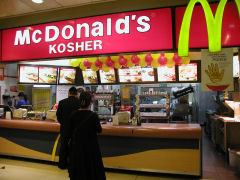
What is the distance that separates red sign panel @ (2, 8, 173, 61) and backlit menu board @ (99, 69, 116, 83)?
94.3 inches

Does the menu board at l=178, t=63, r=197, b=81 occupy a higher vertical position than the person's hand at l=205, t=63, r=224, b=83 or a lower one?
higher

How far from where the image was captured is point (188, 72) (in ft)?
19.8

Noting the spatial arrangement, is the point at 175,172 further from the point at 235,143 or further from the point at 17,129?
the point at 17,129

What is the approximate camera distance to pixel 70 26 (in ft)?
14.0

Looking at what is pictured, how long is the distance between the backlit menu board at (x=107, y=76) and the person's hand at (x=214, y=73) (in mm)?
Answer: 3538

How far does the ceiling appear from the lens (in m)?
4.28

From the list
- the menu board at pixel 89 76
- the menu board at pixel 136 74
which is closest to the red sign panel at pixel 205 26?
the menu board at pixel 136 74

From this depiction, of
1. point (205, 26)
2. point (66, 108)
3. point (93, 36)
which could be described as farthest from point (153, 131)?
point (93, 36)

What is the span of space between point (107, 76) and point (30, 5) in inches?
117

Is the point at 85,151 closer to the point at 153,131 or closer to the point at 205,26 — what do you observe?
the point at 153,131

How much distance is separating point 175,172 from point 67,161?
210 centimetres

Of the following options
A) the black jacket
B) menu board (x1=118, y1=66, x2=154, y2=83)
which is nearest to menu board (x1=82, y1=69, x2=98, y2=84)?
menu board (x1=118, y1=66, x2=154, y2=83)

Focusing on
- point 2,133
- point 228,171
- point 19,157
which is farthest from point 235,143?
point 2,133

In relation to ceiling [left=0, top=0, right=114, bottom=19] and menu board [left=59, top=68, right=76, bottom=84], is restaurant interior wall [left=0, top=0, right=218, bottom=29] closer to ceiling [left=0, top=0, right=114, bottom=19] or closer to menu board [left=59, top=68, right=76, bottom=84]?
ceiling [left=0, top=0, right=114, bottom=19]
